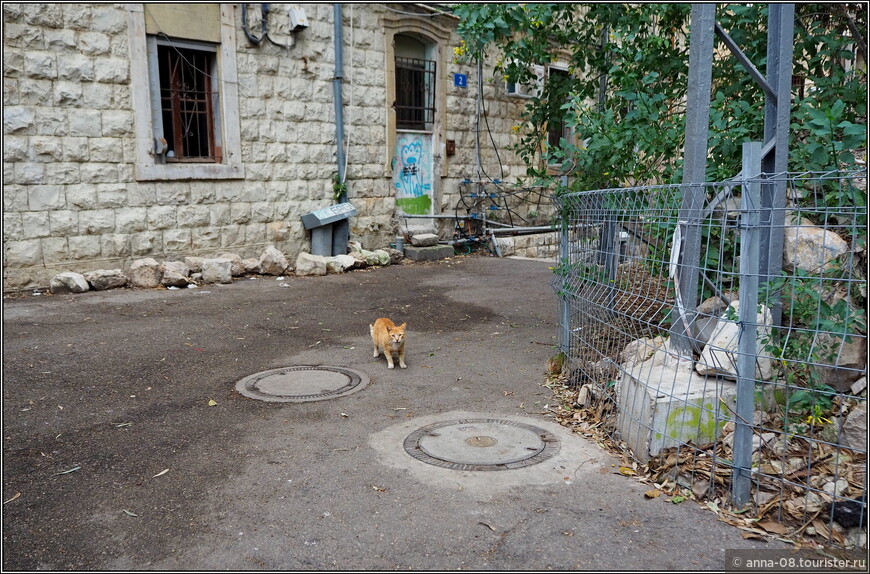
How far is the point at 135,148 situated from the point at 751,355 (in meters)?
9.03

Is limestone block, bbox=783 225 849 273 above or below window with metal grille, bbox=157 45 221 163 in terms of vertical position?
below

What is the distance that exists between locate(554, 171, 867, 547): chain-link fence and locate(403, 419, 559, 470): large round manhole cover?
1.68ft

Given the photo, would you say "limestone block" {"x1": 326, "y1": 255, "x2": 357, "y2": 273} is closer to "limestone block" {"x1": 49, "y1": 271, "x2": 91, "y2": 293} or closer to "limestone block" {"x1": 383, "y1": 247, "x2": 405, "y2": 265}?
"limestone block" {"x1": 383, "y1": 247, "x2": 405, "y2": 265}

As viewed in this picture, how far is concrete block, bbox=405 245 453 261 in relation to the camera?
12.6m

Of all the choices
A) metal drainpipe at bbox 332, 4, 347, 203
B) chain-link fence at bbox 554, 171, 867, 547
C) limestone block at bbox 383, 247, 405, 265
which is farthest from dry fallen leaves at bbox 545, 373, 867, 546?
metal drainpipe at bbox 332, 4, 347, 203

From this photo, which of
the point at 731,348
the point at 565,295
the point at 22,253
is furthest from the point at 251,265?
the point at 731,348

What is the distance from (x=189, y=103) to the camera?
33.8 ft

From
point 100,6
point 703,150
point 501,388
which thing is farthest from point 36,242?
point 703,150

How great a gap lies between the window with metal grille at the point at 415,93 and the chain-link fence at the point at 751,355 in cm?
914

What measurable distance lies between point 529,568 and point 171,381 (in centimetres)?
371

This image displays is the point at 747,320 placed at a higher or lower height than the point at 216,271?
higher

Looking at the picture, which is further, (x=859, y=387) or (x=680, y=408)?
(x=680, y=408)

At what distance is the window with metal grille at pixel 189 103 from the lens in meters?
10.0

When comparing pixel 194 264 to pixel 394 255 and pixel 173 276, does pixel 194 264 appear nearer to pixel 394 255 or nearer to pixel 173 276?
pixel 173 276
